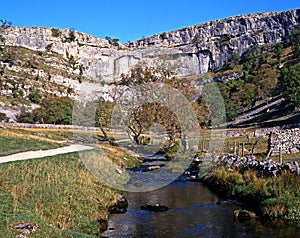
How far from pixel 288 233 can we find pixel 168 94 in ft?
134

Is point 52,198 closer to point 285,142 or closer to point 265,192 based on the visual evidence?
point 265,192

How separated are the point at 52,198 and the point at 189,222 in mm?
7219

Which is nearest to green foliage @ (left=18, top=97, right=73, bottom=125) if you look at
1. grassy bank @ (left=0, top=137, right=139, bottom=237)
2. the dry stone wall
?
the dry stone wall

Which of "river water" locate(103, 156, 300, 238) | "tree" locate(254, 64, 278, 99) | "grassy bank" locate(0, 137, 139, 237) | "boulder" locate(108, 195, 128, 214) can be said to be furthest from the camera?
"tree" locate(254, 64, 278, 99)

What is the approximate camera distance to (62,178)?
26.0 m

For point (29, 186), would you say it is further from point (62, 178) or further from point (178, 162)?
point (178, 162)

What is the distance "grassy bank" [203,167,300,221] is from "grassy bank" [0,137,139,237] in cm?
810

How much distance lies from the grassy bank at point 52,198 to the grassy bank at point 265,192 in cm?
810

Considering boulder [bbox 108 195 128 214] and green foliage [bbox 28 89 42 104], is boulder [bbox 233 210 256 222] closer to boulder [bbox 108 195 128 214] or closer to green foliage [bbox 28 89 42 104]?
boulder [bbox 108 195 128 214]

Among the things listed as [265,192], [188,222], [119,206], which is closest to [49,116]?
[119,206]

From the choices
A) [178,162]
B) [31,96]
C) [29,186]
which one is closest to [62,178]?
[29,186]

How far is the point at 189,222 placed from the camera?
21.3 metres

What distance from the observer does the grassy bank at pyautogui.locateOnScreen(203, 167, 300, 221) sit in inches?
859

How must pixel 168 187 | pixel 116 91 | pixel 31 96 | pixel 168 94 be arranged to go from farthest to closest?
1. pixel 31 96
2. pixel 116 91
3. pixel 168 94
4. pixel 168 187
